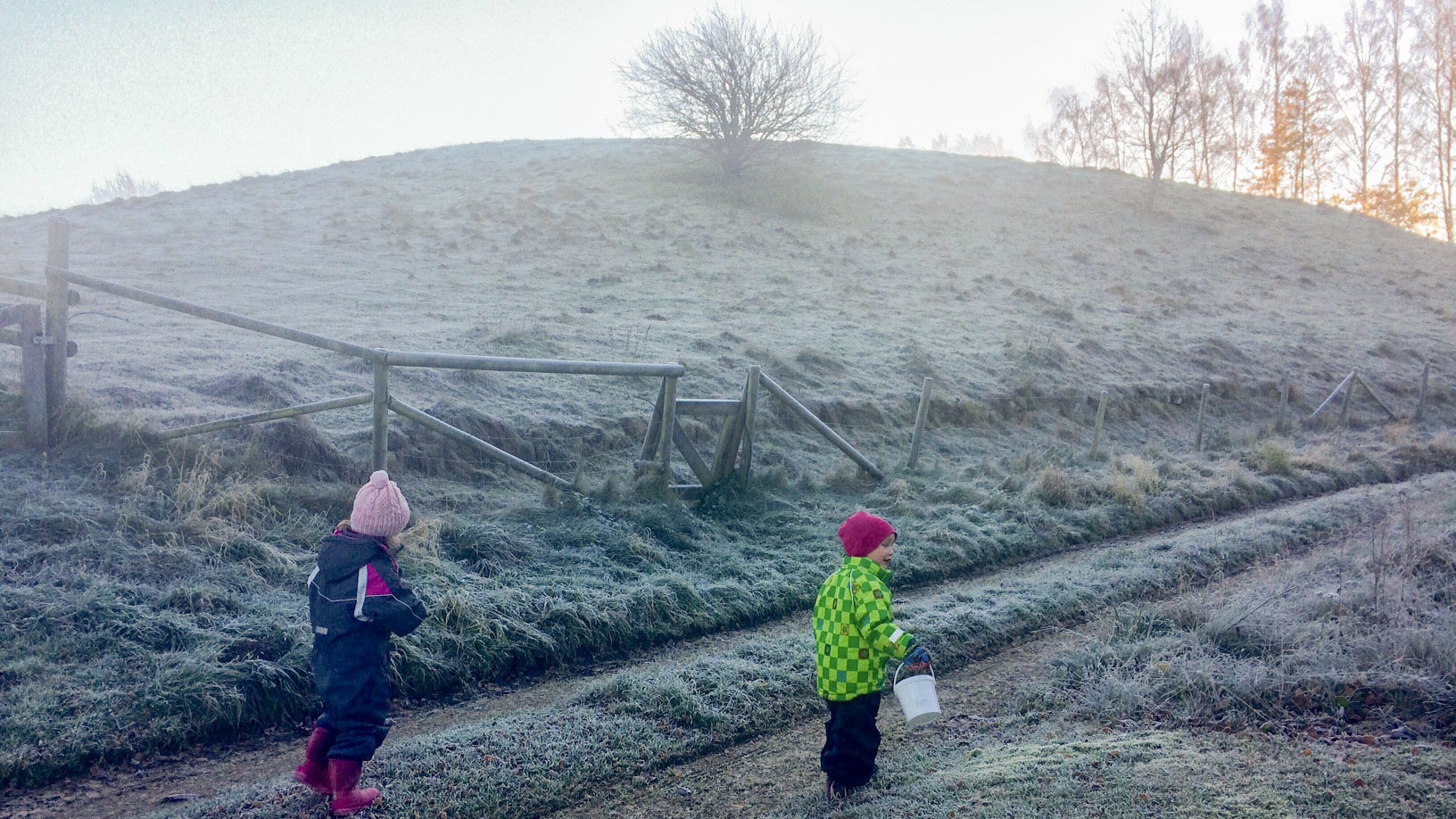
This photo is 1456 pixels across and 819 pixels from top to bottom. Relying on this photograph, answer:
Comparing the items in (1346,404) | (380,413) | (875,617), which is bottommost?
(875,617)

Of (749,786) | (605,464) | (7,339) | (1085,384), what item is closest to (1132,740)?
(749,786)

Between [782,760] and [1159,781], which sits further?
[782,760]

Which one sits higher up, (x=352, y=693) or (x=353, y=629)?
(x=353, y=629)

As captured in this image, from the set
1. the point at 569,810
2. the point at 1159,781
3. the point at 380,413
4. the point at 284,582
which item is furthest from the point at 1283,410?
the point at 284,582

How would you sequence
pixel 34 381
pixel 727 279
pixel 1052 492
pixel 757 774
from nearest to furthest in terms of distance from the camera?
pixel 757 774
pixel 34 381
pixel 1052 492
pixel 727 279

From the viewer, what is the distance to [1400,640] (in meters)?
5.23

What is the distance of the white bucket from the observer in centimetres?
388

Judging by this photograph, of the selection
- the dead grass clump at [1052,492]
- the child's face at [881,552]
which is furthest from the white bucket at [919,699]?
the dead grass clump at [1052,492]

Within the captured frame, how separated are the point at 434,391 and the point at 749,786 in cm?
703

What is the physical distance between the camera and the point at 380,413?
6.87 meters

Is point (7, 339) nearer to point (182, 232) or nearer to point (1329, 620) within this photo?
point (1329, 620)

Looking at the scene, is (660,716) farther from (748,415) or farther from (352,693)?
(748,415)

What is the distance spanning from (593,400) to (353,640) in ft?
23.9

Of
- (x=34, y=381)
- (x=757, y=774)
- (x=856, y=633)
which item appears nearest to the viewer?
(x=856, y=633)
